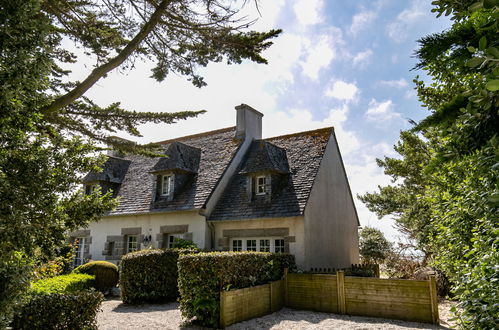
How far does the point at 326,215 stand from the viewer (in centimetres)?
1551

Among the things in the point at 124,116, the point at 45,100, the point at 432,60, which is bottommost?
the point at 432,60

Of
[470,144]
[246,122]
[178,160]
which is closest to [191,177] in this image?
[178,160]

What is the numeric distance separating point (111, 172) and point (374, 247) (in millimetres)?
15827

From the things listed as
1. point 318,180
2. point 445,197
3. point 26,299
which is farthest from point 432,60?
point 318,180

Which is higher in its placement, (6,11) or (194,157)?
(194,157)

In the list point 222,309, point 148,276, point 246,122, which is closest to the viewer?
point 222,309

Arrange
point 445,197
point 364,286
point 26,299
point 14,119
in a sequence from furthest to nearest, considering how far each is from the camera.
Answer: point 364,286 < point 26,299 < point 14,119 < point 445,197

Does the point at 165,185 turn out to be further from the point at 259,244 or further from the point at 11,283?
the point at 11,283

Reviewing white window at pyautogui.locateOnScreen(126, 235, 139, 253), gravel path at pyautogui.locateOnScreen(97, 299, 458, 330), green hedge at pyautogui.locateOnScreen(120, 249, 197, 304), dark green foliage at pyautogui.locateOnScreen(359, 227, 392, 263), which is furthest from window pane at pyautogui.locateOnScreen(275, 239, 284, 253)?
dark green foliage at pyautogui.locateOnScreen(359, 227, 392, 263)

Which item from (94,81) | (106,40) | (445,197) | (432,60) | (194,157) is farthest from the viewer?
(194,157)

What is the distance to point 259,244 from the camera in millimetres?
14562

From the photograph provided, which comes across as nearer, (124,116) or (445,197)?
(445,197)

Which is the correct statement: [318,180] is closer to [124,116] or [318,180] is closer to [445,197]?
[124,116]

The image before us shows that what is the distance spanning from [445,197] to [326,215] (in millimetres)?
10945
